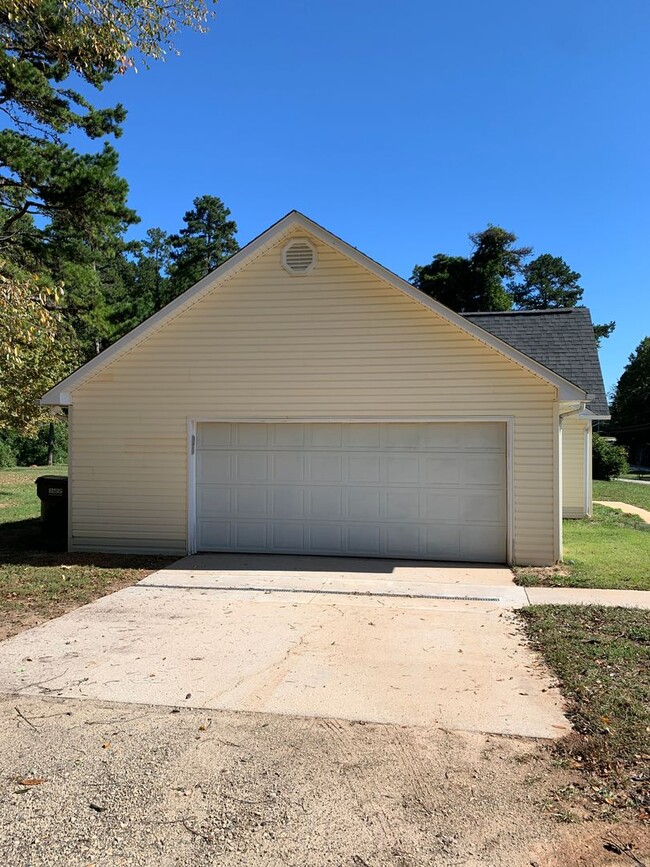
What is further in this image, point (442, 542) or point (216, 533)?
point (216, 533)

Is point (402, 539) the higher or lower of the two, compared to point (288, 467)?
lower

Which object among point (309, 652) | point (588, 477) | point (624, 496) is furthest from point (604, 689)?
point (624, 496)

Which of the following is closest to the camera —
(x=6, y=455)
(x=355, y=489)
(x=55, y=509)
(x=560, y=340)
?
(x=355, y=489)

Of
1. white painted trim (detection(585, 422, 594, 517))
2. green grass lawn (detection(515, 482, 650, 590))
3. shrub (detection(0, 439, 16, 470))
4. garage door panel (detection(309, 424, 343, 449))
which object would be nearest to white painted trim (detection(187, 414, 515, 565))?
garage door panel (detection(309, 424, 343, 449))

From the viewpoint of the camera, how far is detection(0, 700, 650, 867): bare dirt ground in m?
2.75

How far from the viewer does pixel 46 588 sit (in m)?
7.86

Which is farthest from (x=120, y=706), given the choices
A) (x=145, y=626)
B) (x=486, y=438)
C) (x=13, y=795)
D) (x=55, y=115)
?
(x=55, y=115)

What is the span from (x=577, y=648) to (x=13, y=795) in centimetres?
442

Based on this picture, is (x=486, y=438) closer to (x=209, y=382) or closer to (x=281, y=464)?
(x=281, y=464)

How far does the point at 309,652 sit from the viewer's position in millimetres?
5492

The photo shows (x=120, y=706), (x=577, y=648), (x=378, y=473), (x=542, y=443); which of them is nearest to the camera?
(x=120, y=706)

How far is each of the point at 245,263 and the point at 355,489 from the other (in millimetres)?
4066

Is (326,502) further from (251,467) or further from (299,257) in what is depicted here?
(299,257)

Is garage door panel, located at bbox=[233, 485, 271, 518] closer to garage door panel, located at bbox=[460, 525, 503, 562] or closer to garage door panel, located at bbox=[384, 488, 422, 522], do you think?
garage door panel, located at bbox=[384, 488, 422, 522]
